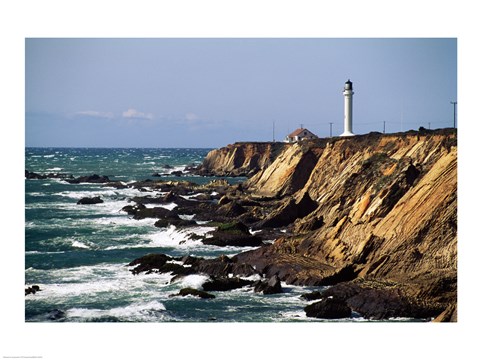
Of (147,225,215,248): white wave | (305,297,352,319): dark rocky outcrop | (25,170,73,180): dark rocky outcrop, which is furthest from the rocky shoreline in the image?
(25,170,73,180): dark rocky outcrop

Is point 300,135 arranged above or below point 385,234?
above

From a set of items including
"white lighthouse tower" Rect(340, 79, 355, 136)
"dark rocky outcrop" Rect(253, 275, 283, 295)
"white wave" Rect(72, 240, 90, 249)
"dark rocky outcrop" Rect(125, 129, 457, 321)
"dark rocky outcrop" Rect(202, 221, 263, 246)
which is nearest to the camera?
"dark rocky outcrop" Rect(125, 129, 457, 321)

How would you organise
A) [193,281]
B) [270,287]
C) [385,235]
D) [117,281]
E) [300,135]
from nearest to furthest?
[270,287] → [193,281] → [117,281] → [385,235] → [300,135]

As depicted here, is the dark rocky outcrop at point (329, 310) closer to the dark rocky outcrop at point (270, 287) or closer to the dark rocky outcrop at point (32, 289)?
the dark rocky outcrop at point (270, 287)

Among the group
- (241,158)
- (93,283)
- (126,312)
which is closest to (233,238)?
(93,283)

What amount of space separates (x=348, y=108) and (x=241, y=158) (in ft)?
152

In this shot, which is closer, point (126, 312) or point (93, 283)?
point (126, 312)

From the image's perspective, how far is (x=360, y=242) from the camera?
100 feet

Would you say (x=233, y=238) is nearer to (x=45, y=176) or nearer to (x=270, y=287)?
(x=270, y=287)

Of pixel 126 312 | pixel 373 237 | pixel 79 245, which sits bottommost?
pixel 126 312

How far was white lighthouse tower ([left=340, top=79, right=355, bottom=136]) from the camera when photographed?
55.0 metres

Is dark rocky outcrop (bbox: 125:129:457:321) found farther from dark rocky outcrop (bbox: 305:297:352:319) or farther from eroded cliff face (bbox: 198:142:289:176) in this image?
eroded cliff face (bbox: 198:142:289:176)

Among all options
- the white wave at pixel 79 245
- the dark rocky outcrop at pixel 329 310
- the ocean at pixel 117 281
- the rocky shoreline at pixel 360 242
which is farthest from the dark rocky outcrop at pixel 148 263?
the dark rocky outcrop at pixel 329 310

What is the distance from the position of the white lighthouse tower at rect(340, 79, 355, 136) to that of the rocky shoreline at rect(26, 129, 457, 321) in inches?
240
